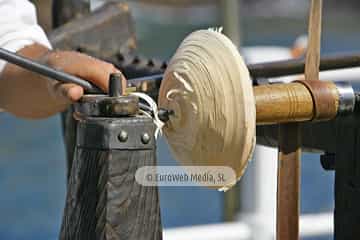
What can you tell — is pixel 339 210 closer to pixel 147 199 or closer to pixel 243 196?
pixel 147 199

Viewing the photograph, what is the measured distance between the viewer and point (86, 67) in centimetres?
87

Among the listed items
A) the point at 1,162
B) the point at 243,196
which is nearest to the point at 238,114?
the point at 243,196

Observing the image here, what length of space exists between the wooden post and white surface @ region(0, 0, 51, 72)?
25.6 inches

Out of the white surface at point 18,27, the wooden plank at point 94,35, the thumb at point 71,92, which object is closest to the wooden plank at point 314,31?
the thumb at point 71,92

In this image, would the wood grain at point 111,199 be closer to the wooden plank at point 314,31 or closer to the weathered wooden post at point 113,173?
the weathered wooden post at point 113,173

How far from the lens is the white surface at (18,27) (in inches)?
52.9

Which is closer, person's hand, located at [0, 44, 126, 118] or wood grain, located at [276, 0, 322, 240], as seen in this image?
wood grain, located at [276, 0, 322, 240]

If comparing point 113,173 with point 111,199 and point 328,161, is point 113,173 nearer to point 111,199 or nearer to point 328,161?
point 111,199

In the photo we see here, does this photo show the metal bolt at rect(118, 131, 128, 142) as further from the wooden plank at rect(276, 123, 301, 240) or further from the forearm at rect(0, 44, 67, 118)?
the forearm at rect(0, 44, 67, 118)

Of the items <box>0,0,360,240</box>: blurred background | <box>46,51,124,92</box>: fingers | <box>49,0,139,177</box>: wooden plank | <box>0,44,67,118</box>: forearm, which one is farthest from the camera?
<box>0,0,360,240</box>: blurred background

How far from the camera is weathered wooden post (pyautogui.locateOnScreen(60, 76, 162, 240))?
694 millimetres

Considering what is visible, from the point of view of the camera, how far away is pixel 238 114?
0.68 m

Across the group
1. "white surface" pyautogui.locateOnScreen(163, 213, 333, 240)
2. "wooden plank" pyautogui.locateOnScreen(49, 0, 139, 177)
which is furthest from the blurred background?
"wooden plank" pyautogui.locateOnScreen(49, 0, 139, 177)

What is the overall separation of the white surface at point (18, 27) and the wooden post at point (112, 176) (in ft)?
2.13
